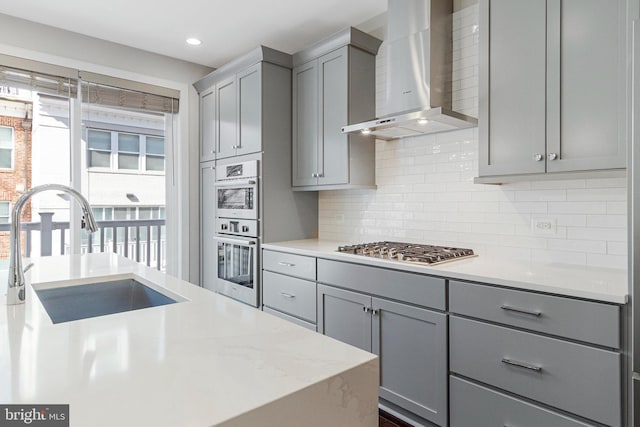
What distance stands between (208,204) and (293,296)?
5.19 feet

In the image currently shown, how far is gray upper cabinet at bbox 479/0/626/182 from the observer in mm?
1720

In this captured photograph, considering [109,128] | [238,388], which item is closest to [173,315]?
[238,388]

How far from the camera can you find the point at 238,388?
2.35 feet

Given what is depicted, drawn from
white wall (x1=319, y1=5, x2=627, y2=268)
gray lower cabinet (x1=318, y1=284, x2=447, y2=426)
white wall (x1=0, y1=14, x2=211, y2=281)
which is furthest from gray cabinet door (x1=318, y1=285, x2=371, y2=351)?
white wall (x1=0, y1=14, x2=211, y2=281)

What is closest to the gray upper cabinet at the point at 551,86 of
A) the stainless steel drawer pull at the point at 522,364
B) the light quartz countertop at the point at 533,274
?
the light quartz countertop at the point at 533,274

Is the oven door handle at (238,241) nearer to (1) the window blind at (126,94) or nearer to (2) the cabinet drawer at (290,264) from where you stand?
(2) the cabinet drawer at (290,264)

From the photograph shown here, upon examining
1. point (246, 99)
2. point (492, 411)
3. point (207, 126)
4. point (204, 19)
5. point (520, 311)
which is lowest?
point (492, 411)

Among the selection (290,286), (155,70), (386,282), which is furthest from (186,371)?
(155,70)

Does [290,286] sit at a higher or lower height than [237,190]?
lower

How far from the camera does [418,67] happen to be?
8.13 feet

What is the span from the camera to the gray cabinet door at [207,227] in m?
3.86

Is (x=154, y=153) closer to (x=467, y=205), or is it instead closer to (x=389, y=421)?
(x=467, y=205)

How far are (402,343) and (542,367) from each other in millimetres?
727

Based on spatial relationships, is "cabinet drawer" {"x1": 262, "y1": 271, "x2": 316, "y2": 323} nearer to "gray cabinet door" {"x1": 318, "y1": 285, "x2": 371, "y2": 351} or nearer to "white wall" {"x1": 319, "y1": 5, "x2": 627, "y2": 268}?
"gray cabinet door" {"x1": 318, "y1": 285, "x2": 371, "y2": 351}
